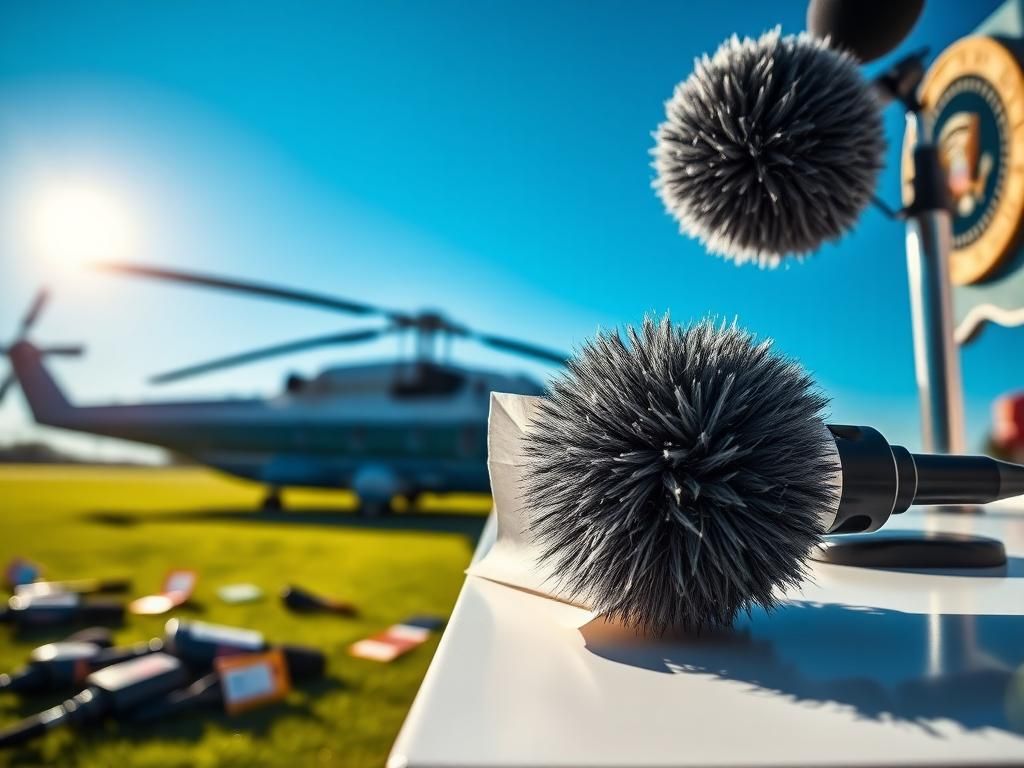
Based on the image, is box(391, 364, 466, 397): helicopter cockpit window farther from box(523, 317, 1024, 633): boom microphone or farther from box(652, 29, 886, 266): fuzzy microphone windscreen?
box(523, 317, 1024, 633): boom microphone

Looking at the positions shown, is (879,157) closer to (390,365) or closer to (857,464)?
(857,464)

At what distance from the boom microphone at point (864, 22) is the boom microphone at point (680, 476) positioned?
56 centimetres

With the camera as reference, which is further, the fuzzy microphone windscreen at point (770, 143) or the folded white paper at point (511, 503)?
the fuzzy microphone windscreen at point (770, 143)

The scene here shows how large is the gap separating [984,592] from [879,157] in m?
0.38

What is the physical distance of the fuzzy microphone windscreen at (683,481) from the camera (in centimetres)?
24

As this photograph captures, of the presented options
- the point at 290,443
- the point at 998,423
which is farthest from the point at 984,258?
the point at 290,443

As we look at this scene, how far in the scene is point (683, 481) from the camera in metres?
0.24

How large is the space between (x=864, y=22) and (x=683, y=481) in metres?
0.65

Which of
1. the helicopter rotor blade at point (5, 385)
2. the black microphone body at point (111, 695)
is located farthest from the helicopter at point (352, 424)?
the black microphone body at point (111, 695)

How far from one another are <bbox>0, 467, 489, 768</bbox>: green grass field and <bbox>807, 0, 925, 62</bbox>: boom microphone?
0.86 meters

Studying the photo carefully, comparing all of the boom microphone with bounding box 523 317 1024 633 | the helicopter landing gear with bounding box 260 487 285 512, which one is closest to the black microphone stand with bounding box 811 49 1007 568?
the boom microphone with bounding box 523 317 1024 633

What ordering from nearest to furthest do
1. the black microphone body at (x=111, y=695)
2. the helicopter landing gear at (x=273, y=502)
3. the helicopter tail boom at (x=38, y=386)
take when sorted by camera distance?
1. the black microphone body at (x=111, y=695)
2. the helicopter landing gear at (x=273, y=502)
3. the helicopter tail boom at (x=38, y=386)

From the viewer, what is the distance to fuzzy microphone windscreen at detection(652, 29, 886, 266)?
47cm

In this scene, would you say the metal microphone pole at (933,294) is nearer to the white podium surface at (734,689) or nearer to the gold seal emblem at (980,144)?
the gold seal emblem at (980,144)
